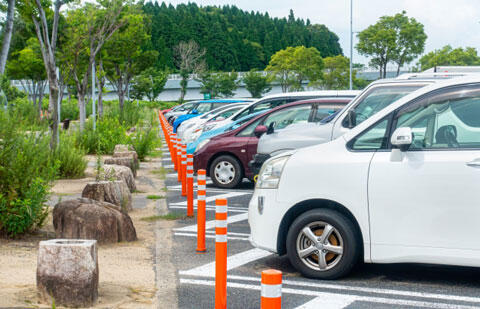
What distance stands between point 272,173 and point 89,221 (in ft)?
8.17

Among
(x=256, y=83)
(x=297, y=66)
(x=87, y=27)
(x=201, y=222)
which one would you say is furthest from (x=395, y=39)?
(x=201, y=222)

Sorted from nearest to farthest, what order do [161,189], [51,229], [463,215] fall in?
[463,215] → [51,229] → [161,189]

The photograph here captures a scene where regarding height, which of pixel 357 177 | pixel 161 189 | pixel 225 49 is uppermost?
pixel 225 49

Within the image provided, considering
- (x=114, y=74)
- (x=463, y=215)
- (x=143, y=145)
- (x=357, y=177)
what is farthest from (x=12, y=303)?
(x=114, y=74)

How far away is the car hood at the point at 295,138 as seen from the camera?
37.7 feet

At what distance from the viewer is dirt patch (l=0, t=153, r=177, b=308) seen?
599cm

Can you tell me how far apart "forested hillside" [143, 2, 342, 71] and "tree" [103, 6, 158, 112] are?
81.7m

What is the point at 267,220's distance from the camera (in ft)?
22.4

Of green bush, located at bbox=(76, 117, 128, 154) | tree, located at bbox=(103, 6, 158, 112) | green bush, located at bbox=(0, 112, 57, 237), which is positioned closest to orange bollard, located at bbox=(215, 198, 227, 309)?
green bush, located at bbox=(0, 112, 57, 237)

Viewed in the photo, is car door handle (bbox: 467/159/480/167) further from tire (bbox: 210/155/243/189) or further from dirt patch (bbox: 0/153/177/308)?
tire (bbox: 210/155/243/189)

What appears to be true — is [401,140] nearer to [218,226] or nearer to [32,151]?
[218,226]

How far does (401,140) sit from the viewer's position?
6.20 m

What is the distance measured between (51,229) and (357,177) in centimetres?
460

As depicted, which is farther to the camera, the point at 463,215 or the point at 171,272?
the point at 171,272
